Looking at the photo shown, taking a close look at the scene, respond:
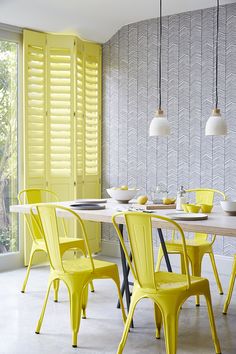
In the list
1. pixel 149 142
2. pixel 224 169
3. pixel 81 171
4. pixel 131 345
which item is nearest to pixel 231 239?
pixel 224 169

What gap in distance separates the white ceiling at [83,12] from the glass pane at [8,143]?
1.19 ft

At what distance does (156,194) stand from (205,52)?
1810 mm

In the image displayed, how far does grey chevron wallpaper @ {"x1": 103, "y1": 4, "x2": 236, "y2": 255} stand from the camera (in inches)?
206

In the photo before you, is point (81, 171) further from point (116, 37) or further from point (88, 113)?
point (116, 37)

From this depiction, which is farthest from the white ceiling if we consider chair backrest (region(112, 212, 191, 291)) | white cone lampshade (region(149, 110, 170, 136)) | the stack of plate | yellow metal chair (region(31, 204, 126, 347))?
chair backrest (region(112, 212, 191, 291))

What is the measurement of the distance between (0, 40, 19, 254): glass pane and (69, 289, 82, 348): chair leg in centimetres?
223

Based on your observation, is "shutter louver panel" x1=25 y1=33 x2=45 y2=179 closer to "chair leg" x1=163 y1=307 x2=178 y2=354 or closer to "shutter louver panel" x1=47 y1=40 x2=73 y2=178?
"shutter louver panel" x1=47 y1=40 x2=73 y2=178

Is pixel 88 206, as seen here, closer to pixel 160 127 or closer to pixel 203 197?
pixel 160 127

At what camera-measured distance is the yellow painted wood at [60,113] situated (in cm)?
553

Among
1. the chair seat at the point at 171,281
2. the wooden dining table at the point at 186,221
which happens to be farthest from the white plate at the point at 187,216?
the chair seat at the point at 171,281

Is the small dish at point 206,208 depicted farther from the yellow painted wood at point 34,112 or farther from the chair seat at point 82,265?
the yellow painted wood at point 34,112

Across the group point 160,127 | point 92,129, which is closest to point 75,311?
point 160,127

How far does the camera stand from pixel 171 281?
316 centimetres

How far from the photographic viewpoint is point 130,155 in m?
5.96
